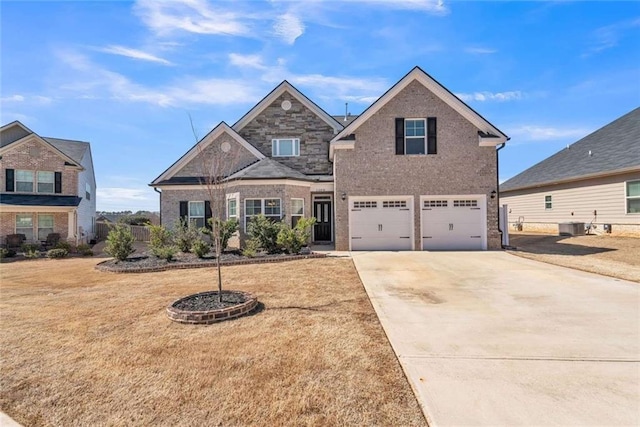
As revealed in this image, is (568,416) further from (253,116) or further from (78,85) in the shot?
(253,116)

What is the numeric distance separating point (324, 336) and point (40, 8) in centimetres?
1049

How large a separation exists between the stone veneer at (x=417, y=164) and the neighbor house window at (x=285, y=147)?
4529 mm

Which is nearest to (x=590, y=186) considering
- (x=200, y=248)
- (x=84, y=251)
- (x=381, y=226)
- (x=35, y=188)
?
(x=381, y=226)

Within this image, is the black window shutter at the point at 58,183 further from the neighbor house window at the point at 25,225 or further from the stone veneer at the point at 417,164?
the stone veneer at the point at 417,164

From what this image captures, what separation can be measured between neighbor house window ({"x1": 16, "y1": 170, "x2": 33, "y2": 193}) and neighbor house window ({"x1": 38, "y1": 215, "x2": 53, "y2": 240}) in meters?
1.73

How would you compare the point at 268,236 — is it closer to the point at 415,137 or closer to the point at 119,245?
the point at 119,245

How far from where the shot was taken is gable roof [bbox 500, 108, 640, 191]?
56.2 ft

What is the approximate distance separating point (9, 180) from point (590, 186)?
33673mm

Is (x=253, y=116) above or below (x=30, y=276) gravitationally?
above


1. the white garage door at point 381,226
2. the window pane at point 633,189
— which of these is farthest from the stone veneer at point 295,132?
the window pane at point 633,189

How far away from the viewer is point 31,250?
15.8 metres

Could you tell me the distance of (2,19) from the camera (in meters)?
7.93

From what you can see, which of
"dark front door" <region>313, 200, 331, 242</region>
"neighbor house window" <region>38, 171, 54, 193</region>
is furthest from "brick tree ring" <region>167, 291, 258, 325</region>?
"neighbor house window" <region>38, 171, 54, 193</region>

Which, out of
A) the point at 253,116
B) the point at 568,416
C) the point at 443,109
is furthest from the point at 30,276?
the point at 443,109
